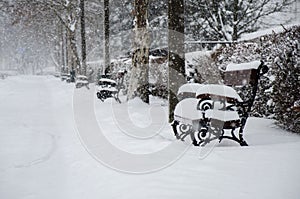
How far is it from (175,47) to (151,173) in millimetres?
3710

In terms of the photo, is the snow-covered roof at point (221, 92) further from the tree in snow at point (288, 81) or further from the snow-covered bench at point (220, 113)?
the tree in snow at point (288, 81)

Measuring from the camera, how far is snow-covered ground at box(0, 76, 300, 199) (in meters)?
3.36

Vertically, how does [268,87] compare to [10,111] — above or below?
above

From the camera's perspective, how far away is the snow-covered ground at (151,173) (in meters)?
3.36

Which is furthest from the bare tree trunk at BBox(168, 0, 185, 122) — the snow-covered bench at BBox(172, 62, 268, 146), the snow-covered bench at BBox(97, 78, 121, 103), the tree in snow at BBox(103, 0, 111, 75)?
the tree in snow at BBox(103, 0, 111, 75)

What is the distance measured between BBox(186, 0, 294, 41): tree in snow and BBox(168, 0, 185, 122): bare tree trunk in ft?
46.7

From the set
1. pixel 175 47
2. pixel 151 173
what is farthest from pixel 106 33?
pixel 151 173

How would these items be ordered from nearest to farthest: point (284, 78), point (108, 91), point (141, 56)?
point (284, 78) < point (141, 56) < point (108, 91)

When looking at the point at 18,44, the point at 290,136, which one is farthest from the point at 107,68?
the point at 18,44

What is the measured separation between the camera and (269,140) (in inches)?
216

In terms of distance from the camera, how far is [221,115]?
503 centimetres

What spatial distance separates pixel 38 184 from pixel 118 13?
100 ft

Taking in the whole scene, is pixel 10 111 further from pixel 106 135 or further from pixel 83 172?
pixel 83 172

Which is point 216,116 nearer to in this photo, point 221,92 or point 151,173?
point 221,92
